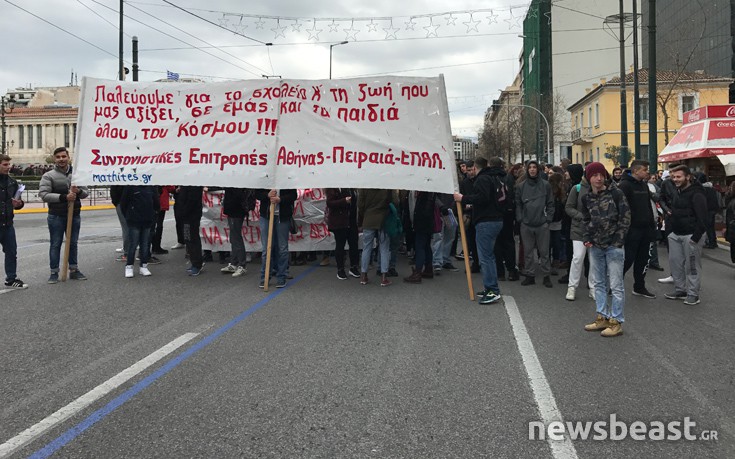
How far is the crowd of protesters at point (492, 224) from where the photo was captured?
6.23 metres

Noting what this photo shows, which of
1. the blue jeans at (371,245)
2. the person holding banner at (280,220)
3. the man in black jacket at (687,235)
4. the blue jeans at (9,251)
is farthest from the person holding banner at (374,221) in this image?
the blue jeans at (9,251)

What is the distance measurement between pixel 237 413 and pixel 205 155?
5559 mm

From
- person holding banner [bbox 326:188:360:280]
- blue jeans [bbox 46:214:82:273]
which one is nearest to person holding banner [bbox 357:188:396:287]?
person holding banner [bbox 326:188:360:280]

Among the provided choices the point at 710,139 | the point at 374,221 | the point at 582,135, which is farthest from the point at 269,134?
the point at 582,135

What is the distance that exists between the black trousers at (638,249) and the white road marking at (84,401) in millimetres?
5588

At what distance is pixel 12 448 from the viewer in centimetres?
327

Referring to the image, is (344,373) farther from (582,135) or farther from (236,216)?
(582,135)

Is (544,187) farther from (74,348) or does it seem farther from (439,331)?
(74,348)

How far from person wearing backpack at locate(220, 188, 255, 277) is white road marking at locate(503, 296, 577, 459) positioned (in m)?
4.64

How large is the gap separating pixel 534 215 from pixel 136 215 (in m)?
5.92

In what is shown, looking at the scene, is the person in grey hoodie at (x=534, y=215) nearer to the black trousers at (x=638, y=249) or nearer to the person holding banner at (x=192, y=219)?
the black trousers at (x=638, y=249)

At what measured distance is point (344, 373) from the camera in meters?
4.53

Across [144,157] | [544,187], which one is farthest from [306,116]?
[544,187]

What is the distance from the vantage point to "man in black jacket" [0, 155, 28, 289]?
318 inches
